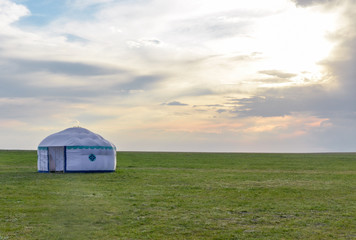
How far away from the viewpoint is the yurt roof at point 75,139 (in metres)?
34.2

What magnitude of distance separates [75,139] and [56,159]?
289 centimetres

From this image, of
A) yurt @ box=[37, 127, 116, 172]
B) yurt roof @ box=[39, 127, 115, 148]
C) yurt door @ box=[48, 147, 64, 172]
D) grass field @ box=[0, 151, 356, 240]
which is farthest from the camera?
yurt door @ box=[48, 147, 64, 172]

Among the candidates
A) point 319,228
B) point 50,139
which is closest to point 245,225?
point 319,228

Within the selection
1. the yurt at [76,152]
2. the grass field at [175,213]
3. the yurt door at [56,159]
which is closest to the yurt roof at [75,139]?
the yurt at [76,152]

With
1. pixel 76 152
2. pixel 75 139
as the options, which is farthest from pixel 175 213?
pixel 75 139

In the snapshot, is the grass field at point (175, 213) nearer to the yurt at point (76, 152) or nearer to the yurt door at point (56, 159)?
the yurt at point (76, 152)

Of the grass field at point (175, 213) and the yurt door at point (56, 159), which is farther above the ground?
the yurt door at point (56, 159)

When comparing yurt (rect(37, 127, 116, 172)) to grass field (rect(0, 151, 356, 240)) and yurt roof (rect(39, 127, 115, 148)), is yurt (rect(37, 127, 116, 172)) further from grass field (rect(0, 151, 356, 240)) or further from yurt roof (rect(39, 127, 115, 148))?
grass field (rect(0, 151, 356, 240))

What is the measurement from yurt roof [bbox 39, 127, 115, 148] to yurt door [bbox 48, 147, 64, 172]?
34.3 inches

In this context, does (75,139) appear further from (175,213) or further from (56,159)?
(175,213)

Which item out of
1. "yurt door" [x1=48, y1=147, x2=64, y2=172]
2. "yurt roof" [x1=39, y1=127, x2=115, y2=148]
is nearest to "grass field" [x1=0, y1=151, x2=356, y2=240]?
"yurt roof" [x1=39, y1=127, x2=115, y2=148]

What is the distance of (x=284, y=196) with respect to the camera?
19.4 metres

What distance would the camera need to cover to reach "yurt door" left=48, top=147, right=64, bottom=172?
35344mm

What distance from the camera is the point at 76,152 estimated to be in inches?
1334
